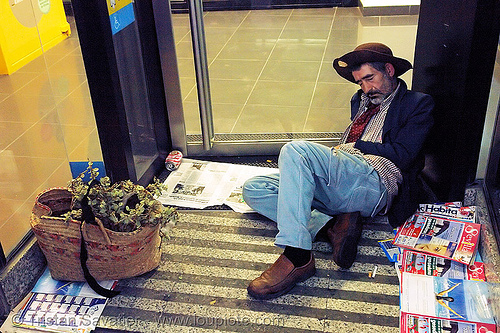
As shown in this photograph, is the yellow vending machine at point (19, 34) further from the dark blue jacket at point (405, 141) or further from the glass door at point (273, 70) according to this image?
the dark blue jacket at point (405, 141)

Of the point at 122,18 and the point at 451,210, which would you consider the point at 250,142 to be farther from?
the point at 451,210

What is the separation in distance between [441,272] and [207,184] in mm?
1226

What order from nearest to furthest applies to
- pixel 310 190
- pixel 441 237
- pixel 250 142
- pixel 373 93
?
pixel 310 190, pixel 441 237, pixel 373 93, pixel 250 142

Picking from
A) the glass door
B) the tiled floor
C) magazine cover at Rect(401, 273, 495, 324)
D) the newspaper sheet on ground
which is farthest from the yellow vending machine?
magazine cover at Rect(401, 273, 495, 324)

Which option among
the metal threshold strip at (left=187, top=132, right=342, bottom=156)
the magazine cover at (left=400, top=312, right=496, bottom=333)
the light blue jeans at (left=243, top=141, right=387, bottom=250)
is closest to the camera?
the magazine cover at (left=400, top=312, right=496, bottom=333)

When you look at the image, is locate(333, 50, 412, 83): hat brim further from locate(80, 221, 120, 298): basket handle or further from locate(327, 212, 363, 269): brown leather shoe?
locate(80, 221, 120, 298): basket handle

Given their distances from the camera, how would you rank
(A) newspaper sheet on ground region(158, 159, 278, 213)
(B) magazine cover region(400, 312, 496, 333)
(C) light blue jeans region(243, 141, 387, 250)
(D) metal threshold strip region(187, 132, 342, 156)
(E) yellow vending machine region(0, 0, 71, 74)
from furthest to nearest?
1. (E) yellow vending machine region(0, 0, 71, 74)
2. (D) metal threshold strip region(187, 132, 342, 156)
3. (A) newspaper sheet on ground region(158, 159, 278, 213)
4. (C) light blue jeans region(243, 141, 387, 250)
5. (B) magazine cover region(400, 312, 496, 333)

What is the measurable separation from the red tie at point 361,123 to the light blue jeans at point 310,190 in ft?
0.60

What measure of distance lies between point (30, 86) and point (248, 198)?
206cm

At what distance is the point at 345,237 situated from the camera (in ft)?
7.04

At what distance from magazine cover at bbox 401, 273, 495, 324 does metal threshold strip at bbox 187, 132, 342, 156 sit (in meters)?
1.14

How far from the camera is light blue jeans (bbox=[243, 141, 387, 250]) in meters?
2.02

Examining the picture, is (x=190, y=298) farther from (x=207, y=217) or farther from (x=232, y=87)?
(x=232, y=87)

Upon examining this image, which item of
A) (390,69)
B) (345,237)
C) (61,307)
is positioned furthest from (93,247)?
(390,69)
